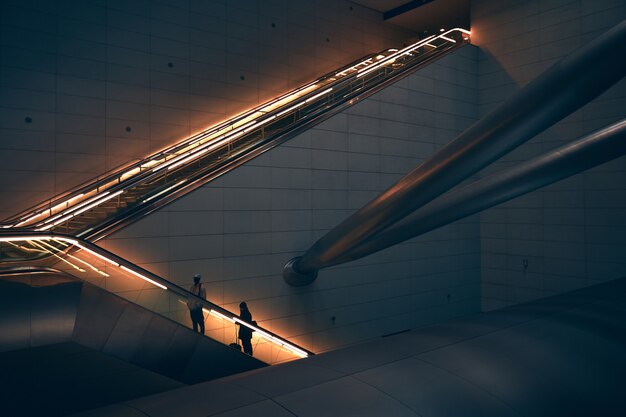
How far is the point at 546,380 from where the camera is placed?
4.27 meters

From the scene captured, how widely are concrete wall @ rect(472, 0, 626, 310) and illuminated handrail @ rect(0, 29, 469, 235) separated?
1.93 m

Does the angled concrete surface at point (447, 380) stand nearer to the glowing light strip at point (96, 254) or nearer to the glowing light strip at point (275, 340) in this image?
the glowing light strip at point (275, 340)

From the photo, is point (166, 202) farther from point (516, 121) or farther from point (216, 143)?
point (516, 121)

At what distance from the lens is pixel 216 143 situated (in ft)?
42.4

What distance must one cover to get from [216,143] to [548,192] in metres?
12.6

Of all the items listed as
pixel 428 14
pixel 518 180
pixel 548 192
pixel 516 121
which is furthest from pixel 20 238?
pixel 428 14

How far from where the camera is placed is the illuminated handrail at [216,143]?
422 inches

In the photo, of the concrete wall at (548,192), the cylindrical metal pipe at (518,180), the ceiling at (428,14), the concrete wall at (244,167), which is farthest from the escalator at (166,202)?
the cylindrical metal pipe at (518,180)

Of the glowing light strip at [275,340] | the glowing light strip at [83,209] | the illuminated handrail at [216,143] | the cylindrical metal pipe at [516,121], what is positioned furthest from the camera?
the illuminated handrail at [216,143]

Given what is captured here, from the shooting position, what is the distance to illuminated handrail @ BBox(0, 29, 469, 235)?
10.7 m

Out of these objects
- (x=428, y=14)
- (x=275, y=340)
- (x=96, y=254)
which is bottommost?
(x=275, y=340)

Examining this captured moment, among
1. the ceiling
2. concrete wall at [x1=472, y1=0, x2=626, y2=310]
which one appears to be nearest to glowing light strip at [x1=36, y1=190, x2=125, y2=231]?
concrete wall at [x1=472, y1=0, x2=626, y2=310]

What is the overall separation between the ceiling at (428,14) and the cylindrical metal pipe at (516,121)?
1661 cm

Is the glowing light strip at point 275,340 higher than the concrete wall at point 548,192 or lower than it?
lower
